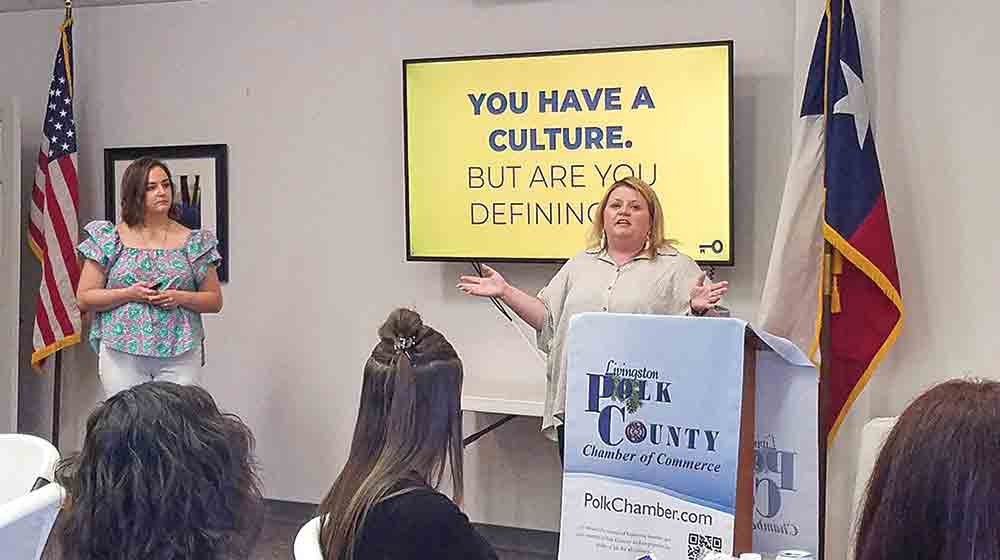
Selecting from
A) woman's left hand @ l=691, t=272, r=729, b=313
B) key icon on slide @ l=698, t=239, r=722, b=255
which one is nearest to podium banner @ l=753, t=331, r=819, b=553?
woman's left hand @ l=691, t=272, r=729, b=313

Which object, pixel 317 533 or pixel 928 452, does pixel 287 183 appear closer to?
pixel 317 533

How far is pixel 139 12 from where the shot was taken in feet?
17.0

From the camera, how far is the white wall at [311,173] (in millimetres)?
4539

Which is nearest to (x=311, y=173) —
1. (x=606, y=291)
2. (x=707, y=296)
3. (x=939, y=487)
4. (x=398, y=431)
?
(x=606, y=291)

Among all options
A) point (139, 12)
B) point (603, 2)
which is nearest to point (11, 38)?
point (139, 12)

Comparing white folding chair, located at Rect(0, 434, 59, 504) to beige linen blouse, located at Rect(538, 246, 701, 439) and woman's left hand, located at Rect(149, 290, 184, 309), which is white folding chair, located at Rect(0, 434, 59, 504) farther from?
woman's left hand, located at Rect(149, 290, 184, 309)

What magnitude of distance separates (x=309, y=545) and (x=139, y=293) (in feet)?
8.92

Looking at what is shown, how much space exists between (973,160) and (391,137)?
226cm

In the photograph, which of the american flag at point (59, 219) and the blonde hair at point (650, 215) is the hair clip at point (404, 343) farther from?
the american flag at point (59, 219)

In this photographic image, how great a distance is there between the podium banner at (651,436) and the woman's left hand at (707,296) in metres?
1.02

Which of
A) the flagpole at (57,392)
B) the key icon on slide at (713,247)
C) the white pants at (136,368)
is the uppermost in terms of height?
the key icon on slide at (713,247)

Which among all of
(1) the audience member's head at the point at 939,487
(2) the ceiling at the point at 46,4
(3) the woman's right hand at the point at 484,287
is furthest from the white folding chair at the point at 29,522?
(2) the ceiling at the point at 46,4

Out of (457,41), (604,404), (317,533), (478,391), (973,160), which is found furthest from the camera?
(457,41)

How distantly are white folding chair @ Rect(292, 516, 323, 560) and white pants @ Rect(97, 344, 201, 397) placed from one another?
2633mm
